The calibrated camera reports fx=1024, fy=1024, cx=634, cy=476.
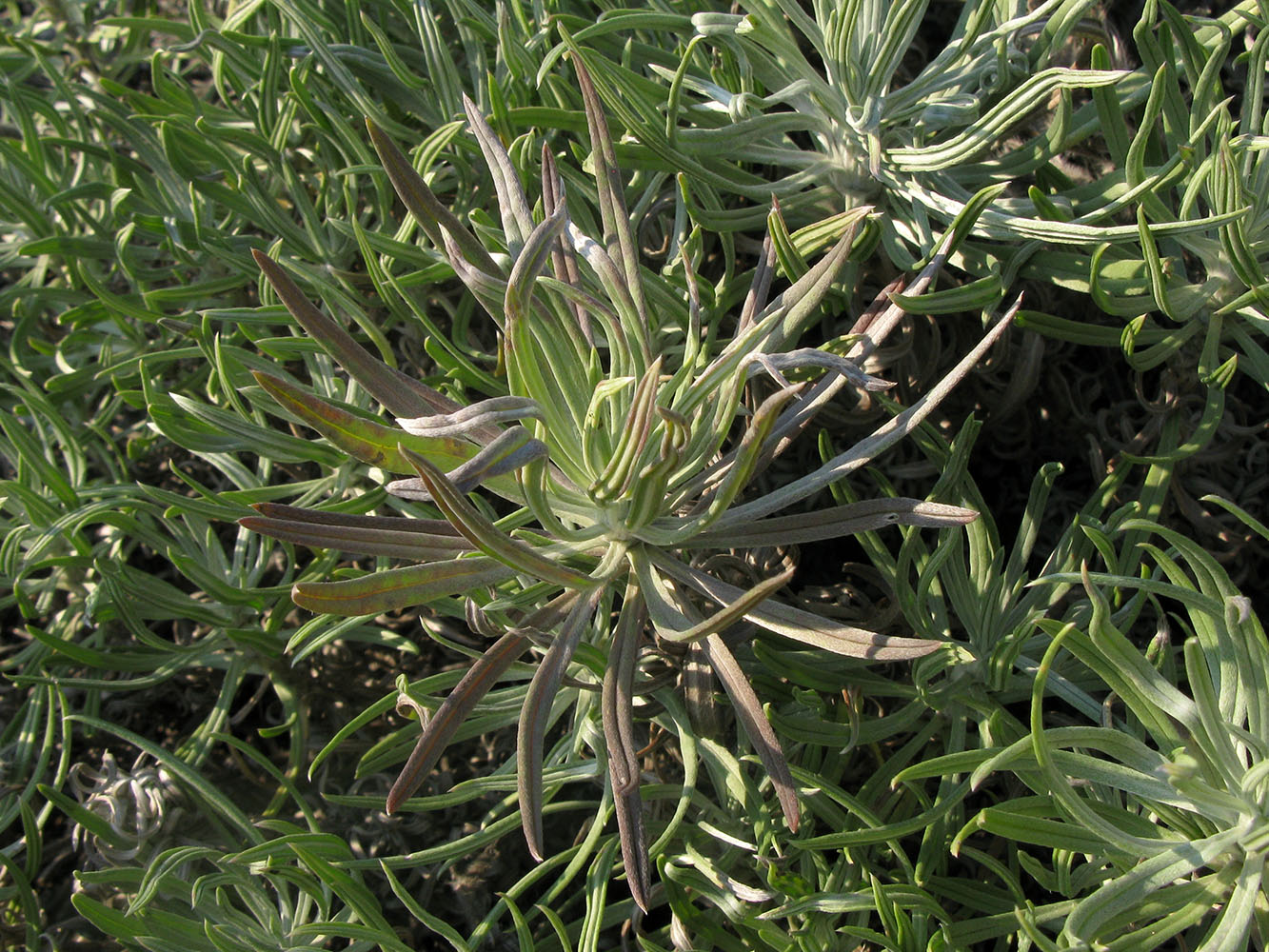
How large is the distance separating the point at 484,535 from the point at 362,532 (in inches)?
6.2

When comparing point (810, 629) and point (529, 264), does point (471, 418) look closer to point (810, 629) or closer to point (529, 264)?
point (529, 264)

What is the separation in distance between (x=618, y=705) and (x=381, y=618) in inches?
25.4

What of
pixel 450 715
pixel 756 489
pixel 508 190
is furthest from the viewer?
pixel 756 489

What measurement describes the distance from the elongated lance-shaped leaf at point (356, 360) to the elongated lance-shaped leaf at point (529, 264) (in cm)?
16

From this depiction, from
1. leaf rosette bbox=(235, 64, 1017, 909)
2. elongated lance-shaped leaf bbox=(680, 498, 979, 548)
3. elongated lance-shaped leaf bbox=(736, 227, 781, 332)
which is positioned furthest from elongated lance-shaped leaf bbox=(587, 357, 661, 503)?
elongated lance-shaped leaf bbox=(736, 227, 781, 332)

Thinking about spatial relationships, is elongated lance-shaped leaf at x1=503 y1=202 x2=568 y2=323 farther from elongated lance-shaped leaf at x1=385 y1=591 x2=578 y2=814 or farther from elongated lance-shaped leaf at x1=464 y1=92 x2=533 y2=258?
elongated lance-shaped leaf at x1=385 y1=591 x2=578 y2=814

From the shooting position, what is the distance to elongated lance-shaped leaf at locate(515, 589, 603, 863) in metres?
0.92

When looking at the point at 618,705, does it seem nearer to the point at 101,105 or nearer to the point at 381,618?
the point at 381,618

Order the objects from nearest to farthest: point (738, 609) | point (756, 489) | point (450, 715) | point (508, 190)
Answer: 1. point (738, 609)
2. point (450, 715)
3. point (508, 190)
4. point (756, 489)

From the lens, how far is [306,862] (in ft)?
3.71

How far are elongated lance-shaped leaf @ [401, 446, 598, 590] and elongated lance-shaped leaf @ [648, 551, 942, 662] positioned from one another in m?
A: 0.11

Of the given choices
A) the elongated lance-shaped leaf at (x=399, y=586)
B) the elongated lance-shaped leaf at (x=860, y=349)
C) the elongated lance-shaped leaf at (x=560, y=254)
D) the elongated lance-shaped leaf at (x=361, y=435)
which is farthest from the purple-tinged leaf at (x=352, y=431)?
the elongated lance-shaped leaf at (x=860, y=349)

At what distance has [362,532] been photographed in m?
0.94

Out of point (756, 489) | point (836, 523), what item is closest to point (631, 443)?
point (836, 523)
